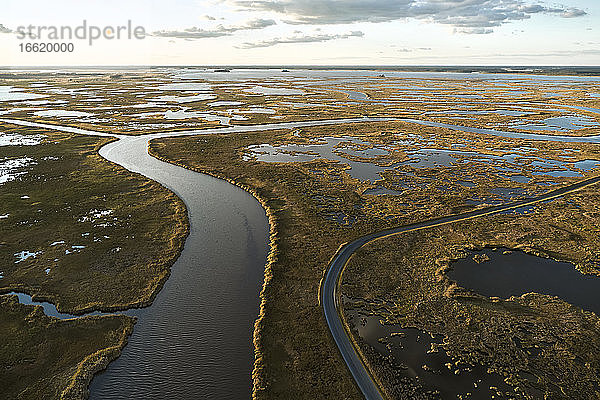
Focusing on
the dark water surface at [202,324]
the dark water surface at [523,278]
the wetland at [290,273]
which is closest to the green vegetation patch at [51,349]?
the wetland at [290,273]

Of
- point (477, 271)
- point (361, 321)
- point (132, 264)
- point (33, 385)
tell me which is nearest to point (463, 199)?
point (477, 271)

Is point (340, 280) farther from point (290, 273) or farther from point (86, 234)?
point (86, 234)

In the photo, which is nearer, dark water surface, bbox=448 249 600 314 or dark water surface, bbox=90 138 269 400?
dark water surface, bbox=90 138 269 400

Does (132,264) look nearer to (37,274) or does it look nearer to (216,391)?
(37,274)

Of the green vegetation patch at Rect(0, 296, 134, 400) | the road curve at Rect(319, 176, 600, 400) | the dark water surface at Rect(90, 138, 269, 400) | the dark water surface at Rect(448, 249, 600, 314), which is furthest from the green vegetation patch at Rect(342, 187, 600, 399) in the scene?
the green vegetation patch at Rect(0, 296, 134, 400)

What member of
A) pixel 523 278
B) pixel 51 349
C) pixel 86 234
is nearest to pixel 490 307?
pixel 523 278

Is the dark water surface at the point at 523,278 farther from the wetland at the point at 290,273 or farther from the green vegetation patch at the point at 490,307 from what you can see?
the green vegetation patch at the point at 490,307

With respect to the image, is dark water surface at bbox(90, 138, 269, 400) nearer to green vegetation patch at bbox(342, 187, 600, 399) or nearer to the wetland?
the wetland
